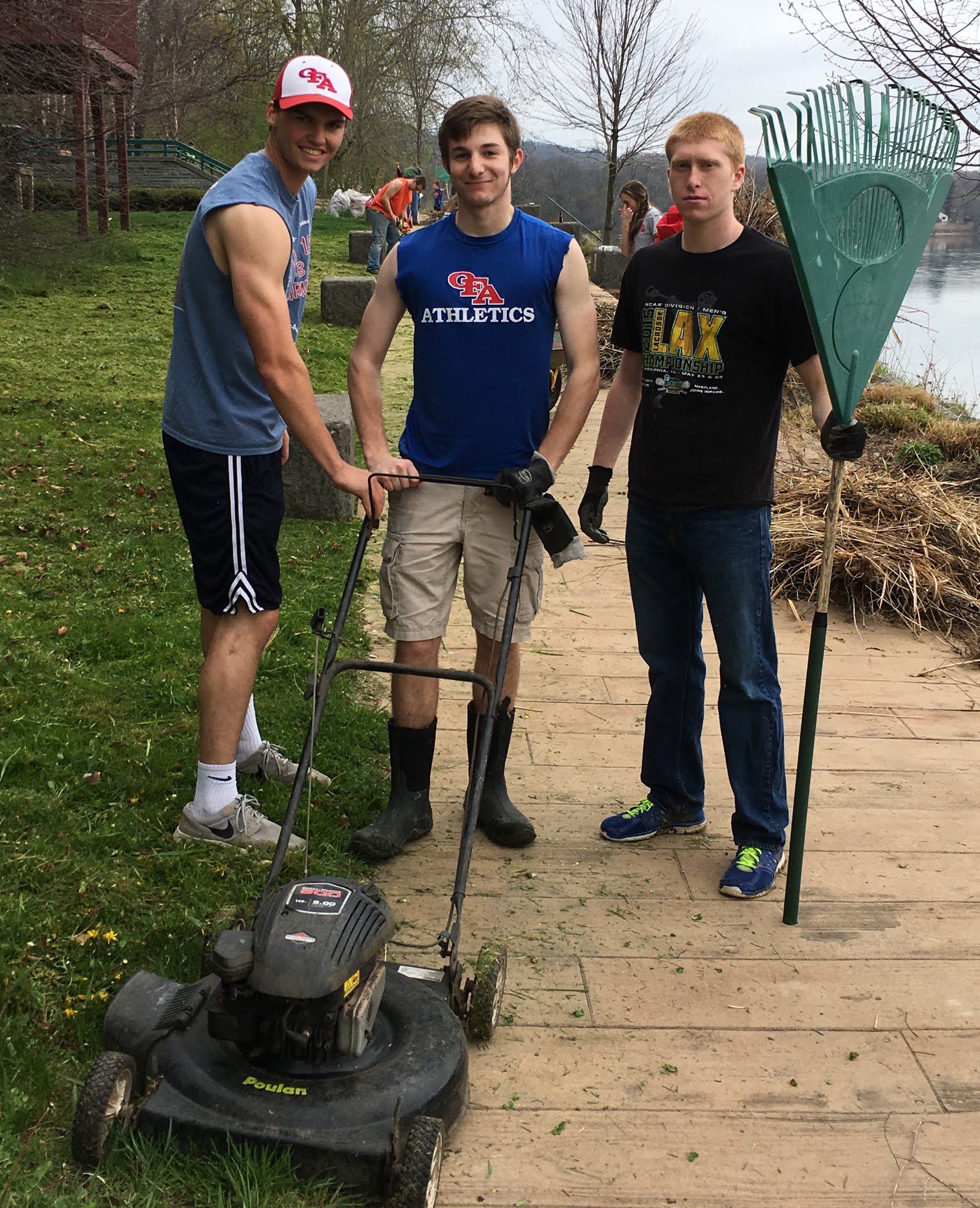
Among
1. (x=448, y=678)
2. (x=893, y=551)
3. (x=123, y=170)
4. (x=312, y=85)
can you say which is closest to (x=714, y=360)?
(x=448, y=678)

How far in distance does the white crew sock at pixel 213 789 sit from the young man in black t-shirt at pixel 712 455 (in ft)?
4.19

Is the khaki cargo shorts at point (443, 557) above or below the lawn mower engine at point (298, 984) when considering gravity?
above

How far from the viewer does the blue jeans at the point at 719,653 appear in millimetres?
3752

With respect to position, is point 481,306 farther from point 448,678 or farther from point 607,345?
point 607,345

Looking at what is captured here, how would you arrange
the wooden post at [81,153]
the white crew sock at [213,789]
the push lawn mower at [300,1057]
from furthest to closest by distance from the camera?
the wooden post at [81,153]
the white crew sock at [213,789]
the push lawn mower at [300,1057]

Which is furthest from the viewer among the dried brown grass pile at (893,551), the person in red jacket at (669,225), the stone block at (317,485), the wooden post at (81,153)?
the wooden post at (81,153)

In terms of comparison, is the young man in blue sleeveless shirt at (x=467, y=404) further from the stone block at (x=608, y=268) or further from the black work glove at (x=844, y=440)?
the stone block at (x=608, y=268)

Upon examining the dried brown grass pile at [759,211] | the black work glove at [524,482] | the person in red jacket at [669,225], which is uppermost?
the dried brown grass pile at [759,211]

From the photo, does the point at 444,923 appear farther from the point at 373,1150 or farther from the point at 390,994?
the point at 373,1150


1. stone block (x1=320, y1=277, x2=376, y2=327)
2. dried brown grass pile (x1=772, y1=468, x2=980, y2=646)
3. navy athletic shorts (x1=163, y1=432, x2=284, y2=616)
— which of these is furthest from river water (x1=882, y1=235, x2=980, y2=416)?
navy athletic shorts (x1=163, y1=432, x2=284, y2=616)

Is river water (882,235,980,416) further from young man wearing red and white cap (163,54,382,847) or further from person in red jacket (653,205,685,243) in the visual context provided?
young man wearing red and white cap (163,54,382,847)

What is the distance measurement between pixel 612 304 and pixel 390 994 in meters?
13.7

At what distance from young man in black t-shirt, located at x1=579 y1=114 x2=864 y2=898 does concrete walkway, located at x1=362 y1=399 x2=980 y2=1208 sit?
0.29 meters

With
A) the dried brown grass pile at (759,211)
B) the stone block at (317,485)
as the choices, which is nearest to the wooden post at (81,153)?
the dried brown grass pile at (759,211)
